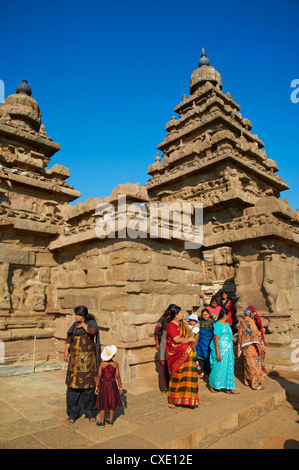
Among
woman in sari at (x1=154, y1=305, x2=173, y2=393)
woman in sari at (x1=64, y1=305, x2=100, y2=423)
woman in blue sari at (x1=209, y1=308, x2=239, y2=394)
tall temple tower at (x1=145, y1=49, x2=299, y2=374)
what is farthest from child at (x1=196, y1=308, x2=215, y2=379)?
woman in sari at (x1=64, y1=305, x2=100, y2=423)

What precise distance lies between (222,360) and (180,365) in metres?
0.96

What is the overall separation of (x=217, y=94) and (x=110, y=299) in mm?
14009

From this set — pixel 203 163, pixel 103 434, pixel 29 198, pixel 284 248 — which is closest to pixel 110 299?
pixel 103 434

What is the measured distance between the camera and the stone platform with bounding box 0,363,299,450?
10.7 ft

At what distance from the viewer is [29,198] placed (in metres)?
8.90

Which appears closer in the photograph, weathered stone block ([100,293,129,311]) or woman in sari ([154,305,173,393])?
woman in sari ([154,305,173,393])

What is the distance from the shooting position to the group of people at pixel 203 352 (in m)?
4.38

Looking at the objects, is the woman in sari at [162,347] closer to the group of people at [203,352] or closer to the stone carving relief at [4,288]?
the group of people at [203,352]

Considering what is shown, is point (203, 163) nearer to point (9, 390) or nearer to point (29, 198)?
point (29, 198)

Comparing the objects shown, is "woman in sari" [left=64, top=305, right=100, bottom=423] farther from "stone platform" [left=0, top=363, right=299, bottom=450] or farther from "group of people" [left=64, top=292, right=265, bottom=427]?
"stone platform" [left=0, top=363, right=299, bottom=450]

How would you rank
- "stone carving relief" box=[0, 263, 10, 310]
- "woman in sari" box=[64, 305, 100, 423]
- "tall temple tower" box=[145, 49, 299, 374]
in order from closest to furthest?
"woman in sari" box=[64, 305, 100, 423], "tall temple tower" box=[145, 49, 299, 374], "stone carving relief" box=[0, 263, 10, 310]

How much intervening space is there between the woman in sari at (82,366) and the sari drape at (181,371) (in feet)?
3.44

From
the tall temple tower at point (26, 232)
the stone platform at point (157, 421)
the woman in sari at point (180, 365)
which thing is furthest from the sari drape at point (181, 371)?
the tall temple tower at point (26, 232)

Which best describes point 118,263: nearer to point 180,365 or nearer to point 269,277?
point 180,365
